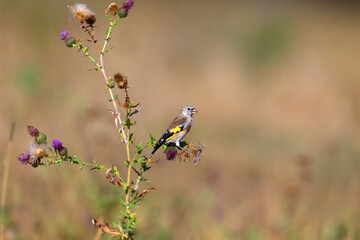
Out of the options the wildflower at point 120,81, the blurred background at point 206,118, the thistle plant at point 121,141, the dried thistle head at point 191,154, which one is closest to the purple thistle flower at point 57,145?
the thistle plant at point 121,141

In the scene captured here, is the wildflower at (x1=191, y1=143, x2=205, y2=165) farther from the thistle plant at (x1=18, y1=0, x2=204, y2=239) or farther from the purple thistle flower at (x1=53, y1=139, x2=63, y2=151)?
the purple thistle flower at (x1=53, y1=139, x2=63, y2=151)

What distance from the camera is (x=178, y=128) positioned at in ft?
8.71

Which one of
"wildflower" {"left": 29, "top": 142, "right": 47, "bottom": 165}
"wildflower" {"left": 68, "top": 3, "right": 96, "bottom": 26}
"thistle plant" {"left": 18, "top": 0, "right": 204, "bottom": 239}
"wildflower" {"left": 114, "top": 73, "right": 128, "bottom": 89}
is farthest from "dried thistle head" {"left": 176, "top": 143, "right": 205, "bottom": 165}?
Result: "wildflower" {"left": 68, "top": 3, "right": 96, "bottom": 26}

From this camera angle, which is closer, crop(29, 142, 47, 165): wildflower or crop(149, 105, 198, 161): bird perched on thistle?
crop(29, 142, 47, 165): wildflower

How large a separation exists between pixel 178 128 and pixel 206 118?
5763 mm

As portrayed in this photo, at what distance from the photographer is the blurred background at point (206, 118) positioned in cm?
408

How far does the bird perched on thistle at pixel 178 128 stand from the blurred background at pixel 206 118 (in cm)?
98

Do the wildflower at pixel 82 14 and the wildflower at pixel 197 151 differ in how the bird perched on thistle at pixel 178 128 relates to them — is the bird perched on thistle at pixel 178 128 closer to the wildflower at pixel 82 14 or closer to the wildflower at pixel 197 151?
the wildflower at pixel 197 151

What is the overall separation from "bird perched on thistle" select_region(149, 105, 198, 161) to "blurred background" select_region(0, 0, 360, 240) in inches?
38.5

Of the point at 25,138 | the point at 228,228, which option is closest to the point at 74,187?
the point at 228,228

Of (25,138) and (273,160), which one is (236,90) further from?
(25,138)

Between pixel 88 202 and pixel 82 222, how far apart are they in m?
0.14

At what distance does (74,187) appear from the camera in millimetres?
4176

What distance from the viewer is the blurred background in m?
4.08
